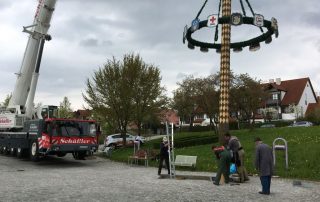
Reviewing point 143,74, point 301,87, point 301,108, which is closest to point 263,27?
point 143,74

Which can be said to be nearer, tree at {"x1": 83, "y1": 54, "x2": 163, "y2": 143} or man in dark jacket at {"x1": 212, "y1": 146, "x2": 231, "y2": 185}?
man in dark jacket at {"x1": 212, "y1": 146, "x2": 231, "y2": 185}

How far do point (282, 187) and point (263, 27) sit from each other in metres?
14.3

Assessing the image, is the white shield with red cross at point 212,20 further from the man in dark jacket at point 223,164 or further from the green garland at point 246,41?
the man in dark jacket at point 223,164

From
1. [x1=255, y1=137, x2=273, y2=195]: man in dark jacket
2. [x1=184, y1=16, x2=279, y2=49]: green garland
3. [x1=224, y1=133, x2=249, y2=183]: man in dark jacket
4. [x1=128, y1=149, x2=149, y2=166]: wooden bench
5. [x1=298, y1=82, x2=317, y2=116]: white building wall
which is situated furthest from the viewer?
[x1=298, y1=82, x2=317, y2=116]: white building wall

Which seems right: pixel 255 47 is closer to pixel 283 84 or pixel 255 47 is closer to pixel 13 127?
pixel 13 127

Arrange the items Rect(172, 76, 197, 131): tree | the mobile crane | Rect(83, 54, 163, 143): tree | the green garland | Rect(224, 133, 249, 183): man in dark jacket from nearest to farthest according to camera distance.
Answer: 1. Rect(224, 133, 249, 183): man in dark jacket
2. the mobile crane
3. the green garland
4. Rect(83, 54, 163, 143): tree
5. Rect(172, 76, 197, 131): tree

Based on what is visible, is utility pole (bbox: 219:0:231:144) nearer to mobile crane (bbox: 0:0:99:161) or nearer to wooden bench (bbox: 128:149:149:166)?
wooden bench (bbox: 128:149:149:166)

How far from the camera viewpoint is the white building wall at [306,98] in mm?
81050

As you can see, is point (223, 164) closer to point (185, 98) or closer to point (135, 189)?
point (135, 189)

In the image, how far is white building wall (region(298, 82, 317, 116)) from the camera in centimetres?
8105

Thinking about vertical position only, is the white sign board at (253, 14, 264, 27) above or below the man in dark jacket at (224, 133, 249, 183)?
above

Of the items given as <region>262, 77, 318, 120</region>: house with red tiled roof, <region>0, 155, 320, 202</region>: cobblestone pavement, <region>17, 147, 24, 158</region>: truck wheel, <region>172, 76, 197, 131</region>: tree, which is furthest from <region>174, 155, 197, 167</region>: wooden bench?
<region>262, 77, 318, 120</region>: house with red tiled roof

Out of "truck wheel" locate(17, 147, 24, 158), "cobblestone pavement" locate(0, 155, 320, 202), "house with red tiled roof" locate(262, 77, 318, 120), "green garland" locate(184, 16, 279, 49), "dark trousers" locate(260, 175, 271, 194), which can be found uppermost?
"house with red tiled roof" locate(262, 77, 318, 120)

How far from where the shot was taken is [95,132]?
24453 mm
